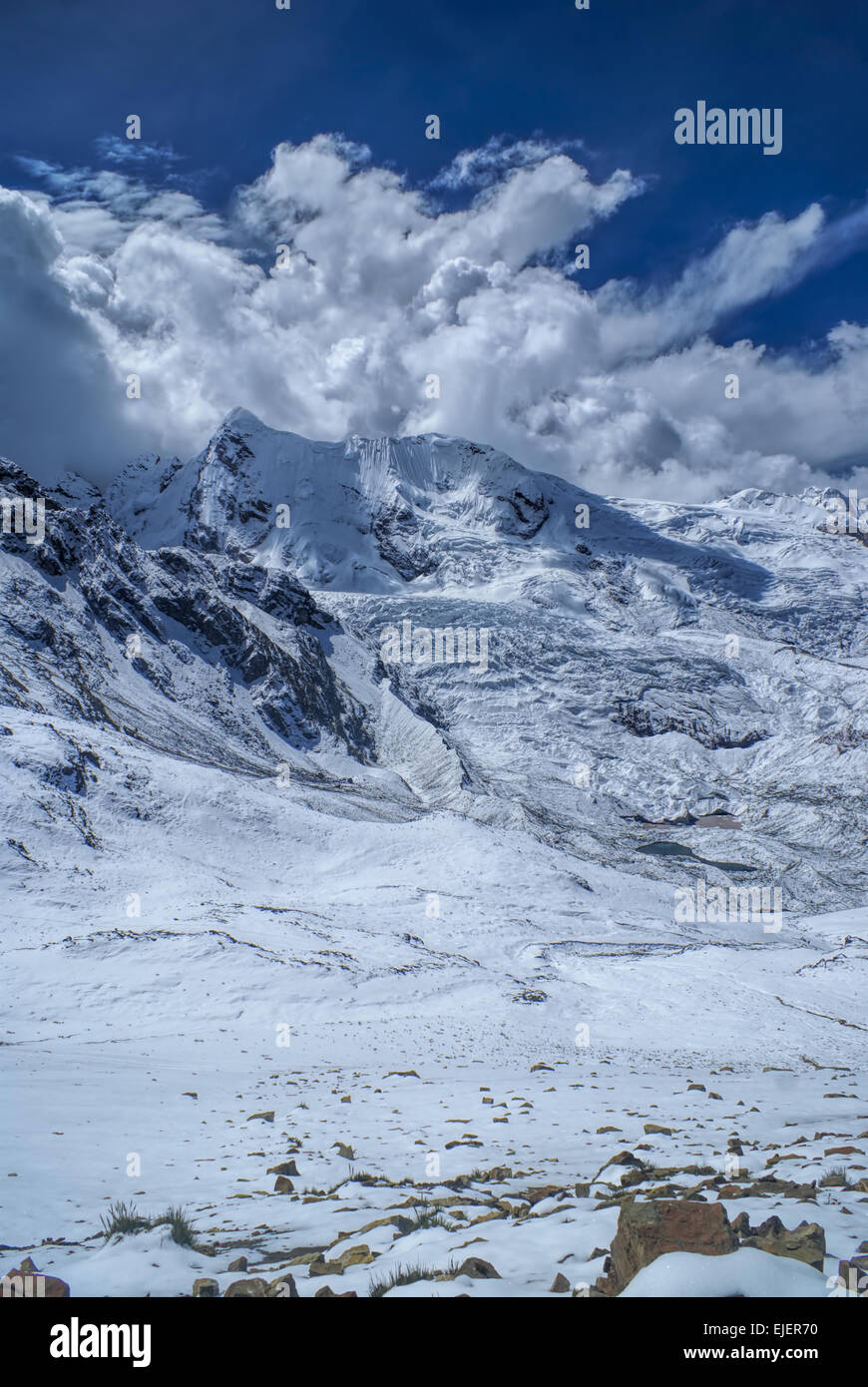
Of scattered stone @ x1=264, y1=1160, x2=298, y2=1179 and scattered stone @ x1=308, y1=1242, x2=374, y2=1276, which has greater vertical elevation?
scattered stone @ x1=308, y1=1242, x2=374, y2=1276

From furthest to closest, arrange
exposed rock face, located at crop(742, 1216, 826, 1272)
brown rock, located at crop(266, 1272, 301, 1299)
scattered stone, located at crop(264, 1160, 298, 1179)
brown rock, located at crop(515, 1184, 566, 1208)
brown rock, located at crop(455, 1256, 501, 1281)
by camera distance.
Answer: scattered stone, located at crop(264, 1160, 298, 1179)
brown rock, located at crop(515, 1184, 566, 1208)
brown rock, located at crop(455, 1256, 501, 1281)
exposed rock face, located at crop(742, 1216, 826, 1272)
brown rock, located at crop(266, 1272, 301, 1299)

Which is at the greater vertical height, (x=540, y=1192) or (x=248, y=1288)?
(x=248, y=1288)

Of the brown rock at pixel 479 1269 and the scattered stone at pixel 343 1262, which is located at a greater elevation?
the brown rock at pixel 479 1269

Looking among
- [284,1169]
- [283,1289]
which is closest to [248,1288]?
[283,1289]

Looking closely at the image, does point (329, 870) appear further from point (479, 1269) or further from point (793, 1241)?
point (793, 1241)

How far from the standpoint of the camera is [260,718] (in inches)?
4097

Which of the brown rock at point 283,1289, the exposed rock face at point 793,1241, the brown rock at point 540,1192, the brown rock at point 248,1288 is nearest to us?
the brown rock at point 283,1289

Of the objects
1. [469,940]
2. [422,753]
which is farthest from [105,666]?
[469,940]

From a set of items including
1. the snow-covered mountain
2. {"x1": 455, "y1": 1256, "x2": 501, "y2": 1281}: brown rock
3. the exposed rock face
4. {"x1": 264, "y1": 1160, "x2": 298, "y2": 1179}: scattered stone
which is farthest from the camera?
the snow-covered mountain

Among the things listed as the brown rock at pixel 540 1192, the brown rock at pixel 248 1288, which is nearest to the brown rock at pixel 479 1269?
the brown rock at pixel 248 1288

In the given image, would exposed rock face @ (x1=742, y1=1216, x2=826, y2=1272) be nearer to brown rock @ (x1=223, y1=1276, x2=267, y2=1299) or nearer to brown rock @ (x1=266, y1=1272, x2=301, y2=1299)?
brown rock @ (x1=266, y1=1272, x2=301, y2=1299)

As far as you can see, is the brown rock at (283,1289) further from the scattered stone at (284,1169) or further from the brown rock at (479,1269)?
the scattered stone at (284,1169)

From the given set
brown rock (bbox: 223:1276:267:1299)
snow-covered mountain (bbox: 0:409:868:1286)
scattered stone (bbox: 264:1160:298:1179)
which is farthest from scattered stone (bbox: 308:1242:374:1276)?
scattered stone (bbox: 264:1160:298:1179)
